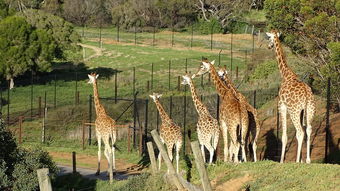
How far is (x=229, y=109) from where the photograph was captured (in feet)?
61.4

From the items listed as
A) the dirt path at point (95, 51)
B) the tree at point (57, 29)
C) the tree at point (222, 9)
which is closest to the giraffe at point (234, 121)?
the tree at point (57, 29)

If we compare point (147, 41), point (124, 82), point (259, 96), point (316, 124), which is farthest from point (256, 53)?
point (147, 41)

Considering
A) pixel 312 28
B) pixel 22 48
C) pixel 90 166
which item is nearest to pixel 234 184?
pixel 90 166

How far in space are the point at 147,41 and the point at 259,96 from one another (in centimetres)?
3993

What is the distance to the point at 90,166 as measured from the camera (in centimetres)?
2642

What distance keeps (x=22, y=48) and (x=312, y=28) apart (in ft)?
76.3

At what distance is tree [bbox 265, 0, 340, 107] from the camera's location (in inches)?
1287

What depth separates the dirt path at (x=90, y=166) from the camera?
2402 cm

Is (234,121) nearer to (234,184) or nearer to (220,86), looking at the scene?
(220,86)

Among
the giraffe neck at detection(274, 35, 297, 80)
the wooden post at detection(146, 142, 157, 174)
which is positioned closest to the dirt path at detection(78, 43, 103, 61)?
the wooden post at detection(146, 142, 157, 174)

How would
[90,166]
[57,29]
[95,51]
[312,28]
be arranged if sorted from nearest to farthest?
[90,166] < [312,28] < [57,29] < [95,51]

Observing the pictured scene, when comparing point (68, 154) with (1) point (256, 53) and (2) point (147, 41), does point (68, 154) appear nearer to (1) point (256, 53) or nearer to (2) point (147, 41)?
(1) point (256, 53)

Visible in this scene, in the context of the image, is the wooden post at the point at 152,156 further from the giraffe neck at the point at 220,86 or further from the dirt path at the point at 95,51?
the dirt path at the point at 95,51

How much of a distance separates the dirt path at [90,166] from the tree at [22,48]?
2084 centimetres
